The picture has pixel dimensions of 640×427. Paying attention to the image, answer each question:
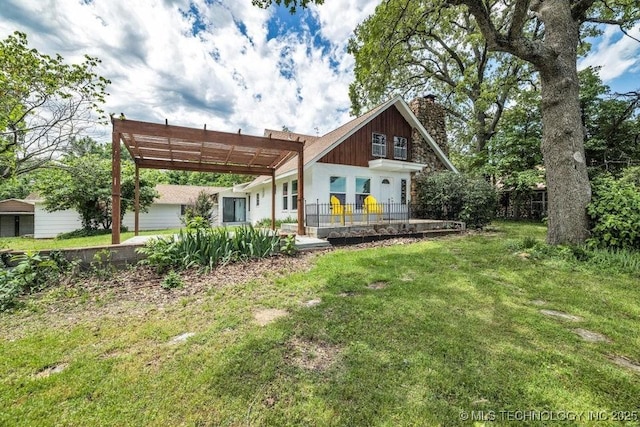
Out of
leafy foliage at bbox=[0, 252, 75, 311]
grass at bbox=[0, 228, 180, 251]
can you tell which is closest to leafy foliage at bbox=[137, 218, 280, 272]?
leafy foliage at bbox=[0, 252, 75, 311]

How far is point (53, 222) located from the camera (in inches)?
706

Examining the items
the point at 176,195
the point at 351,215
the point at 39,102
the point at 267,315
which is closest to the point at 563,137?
the point at 351,215

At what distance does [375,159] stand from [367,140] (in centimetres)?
101

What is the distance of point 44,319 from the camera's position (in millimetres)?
3475

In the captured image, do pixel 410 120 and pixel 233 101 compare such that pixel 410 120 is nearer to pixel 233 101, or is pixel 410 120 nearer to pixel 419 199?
pixel 419 199

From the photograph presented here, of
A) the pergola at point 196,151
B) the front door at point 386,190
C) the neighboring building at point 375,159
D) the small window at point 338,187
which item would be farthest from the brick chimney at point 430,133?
the pergola at point 196,151

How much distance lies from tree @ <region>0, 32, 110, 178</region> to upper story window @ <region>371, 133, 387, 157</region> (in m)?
10.4

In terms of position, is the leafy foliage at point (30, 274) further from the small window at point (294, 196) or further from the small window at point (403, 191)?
the small window at point (403, 191)

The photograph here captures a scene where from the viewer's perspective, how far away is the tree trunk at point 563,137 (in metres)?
5.94

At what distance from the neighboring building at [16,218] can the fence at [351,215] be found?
1108 inches

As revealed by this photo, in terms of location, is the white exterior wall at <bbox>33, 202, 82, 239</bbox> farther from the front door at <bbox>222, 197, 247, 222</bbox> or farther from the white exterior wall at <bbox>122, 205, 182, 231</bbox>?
the front door at <bbox>222, 197, 247, 222</bbox>

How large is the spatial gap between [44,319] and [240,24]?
37.5 ft

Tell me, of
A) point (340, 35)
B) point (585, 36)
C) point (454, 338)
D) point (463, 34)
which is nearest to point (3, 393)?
point (454, 338)

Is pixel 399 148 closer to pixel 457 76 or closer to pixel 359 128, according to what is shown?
pixel 359 128
